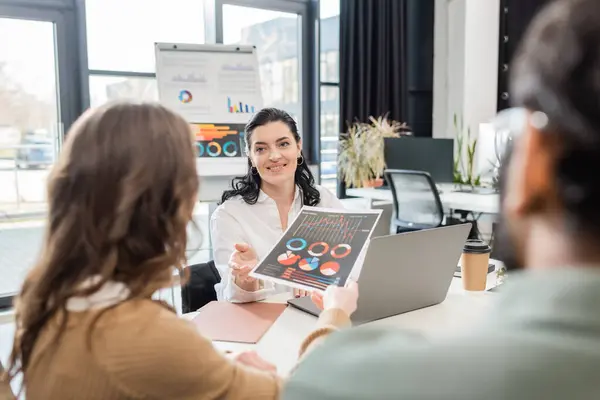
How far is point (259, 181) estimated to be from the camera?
7.14 ft

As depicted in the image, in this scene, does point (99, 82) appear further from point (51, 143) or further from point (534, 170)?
point (534, 170)

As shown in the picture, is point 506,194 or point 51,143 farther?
point 51,143

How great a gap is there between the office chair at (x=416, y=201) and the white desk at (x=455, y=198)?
0.33ft

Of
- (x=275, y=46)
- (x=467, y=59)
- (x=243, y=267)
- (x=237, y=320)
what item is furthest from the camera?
(x=467, y=59)

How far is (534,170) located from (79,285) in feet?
2.14

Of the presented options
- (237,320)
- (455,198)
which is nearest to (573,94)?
(237,320)

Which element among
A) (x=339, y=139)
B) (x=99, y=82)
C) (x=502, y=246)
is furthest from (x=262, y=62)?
(x=502, y=246)

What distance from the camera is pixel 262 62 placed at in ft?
16.2

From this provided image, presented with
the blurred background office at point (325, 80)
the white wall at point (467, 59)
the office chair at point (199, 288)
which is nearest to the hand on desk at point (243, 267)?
the office chair at point (199, 288)

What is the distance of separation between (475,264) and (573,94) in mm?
1304

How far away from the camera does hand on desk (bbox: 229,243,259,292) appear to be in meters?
1.59

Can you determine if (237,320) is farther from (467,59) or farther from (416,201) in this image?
(467,59)

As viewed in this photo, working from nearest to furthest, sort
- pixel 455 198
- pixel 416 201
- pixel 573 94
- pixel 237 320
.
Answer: pixel 573 94 → pixel 237 320 → pixel 455 198 → pixel 416 201

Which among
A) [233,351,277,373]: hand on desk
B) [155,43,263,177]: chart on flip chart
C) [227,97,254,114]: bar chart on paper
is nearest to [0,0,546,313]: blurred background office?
[155,43,263,177]: chart on flip chart
